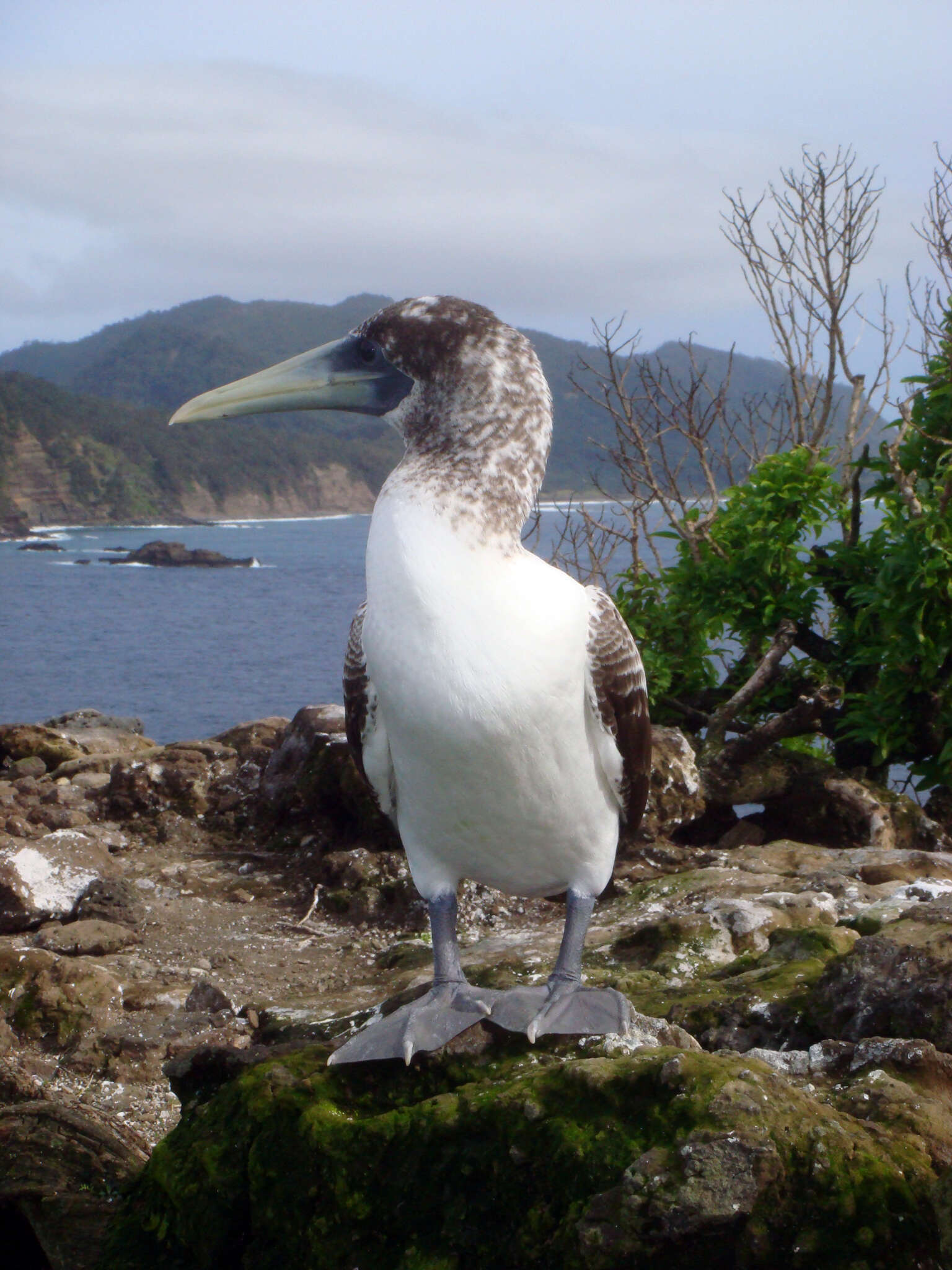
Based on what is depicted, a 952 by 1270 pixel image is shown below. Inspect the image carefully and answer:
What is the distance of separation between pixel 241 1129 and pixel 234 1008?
2.12 meters

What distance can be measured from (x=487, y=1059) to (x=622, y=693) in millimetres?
1138

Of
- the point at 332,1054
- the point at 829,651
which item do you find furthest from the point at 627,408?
the point at 332,1054

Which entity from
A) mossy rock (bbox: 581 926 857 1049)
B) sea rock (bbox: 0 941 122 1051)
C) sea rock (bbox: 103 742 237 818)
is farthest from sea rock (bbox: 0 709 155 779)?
mossy rock (bbox: 581 926 857 1049)

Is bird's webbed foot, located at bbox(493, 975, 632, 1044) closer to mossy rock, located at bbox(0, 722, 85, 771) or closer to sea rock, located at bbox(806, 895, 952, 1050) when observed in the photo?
sea rock, located at bbox(806, 895, 952, 1050)

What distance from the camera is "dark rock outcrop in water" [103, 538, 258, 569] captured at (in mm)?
35062

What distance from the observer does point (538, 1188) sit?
2.46m

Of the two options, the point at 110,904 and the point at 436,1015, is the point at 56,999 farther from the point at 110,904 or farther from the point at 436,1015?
the point at 436,1015

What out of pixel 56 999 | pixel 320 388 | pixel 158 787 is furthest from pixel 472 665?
pixel 158 787

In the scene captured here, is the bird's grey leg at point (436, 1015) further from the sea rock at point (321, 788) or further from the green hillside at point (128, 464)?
the green hillside at point (128, 464)

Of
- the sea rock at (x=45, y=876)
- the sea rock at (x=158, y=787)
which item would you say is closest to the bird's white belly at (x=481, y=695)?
the sea rock at (x=45, y=876)

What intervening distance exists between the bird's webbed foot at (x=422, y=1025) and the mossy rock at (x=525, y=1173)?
68 millimetres

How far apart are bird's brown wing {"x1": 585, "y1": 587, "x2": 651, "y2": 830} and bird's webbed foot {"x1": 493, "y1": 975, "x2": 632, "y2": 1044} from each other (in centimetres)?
68

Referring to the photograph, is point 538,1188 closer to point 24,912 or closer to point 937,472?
point 24,912

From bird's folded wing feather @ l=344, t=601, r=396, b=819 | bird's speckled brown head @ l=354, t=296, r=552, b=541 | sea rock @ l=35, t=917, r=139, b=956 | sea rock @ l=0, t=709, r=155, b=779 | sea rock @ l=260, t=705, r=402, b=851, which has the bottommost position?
sea rock @ l=35, t=917, r=139, b=956
